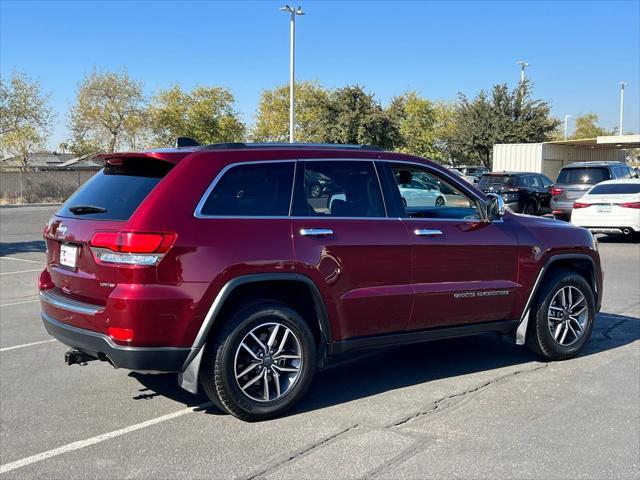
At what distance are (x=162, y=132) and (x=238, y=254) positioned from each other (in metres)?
47.4

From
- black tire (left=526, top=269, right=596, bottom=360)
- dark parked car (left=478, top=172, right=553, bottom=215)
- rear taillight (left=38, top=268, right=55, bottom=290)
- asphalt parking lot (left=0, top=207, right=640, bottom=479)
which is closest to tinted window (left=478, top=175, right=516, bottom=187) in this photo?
dark parked car (left=478, top=172, right=553, bottom=215)

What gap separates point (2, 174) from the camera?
39.3 m

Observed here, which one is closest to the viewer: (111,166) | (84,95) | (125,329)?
(125,329)

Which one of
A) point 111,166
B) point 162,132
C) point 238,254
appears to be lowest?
point 238,254

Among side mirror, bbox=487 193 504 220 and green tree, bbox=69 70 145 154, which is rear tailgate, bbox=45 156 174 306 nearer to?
side mirror, bbox=487 193 504 220

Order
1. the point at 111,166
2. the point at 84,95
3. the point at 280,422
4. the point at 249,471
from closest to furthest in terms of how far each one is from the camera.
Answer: the point at 249,471
the point at 280,422
the point at 111,166
the point at 84,95

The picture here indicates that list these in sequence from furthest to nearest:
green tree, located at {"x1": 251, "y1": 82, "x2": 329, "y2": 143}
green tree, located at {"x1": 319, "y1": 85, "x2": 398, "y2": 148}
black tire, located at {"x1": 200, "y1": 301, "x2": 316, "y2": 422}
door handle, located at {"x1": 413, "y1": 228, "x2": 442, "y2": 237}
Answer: green tree, located at {"x1": 251, "y1": 82, "x2": 329, "y2": 143} < green tree, located at {"x1": 319, "y1": 85, "x2": 398, "y2": 148} < door handle, located at {"x1": 413, "y1": 228, "x2": 442, "y2": 237} < black tire, located at {"x1": 200, "y1": 301, "x2": 316, "y2": 422}

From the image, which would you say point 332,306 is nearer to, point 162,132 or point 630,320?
point 630,320

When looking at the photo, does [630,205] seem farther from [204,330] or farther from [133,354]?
[133,354]

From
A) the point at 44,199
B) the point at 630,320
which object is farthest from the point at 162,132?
the point at 630,320

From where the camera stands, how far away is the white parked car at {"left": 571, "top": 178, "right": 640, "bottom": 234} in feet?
51.4

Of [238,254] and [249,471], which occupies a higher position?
[238,254]

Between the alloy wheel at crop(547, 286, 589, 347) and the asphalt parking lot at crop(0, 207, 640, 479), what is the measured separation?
25 cm

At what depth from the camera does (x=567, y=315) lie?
240 inches
